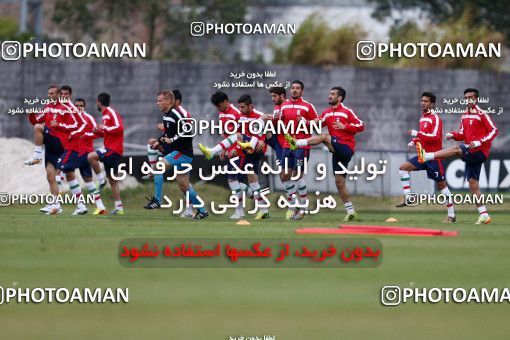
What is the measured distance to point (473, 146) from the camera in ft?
89.9

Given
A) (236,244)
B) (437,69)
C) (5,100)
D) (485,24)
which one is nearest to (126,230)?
(236,244)

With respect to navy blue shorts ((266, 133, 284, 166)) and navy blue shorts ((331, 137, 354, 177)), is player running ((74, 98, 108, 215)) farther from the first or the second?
navy blue shorts ((331, 137, 354, 177))

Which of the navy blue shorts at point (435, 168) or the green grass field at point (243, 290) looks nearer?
the green grass field at point (243, 290)

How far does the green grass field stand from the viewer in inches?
529

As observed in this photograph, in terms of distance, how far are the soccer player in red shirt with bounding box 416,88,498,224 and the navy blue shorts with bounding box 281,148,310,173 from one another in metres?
2.23

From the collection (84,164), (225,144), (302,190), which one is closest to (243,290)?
(225,144)

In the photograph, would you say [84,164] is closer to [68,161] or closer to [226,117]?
[68,161]

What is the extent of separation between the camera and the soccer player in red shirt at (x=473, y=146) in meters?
27.5

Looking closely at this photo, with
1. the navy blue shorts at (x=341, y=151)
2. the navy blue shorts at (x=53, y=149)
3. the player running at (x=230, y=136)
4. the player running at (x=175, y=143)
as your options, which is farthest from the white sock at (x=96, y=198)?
the navy blue shorts at (x=341, y=151)

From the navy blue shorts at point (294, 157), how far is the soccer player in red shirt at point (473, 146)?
2.23m

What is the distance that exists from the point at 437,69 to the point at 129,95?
1048 centimetres

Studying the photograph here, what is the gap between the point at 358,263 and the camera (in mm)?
18656

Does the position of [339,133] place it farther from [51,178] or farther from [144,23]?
[144,23]

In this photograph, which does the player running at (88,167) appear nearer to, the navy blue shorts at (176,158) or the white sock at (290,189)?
the navy blue shorts at (176,158)
